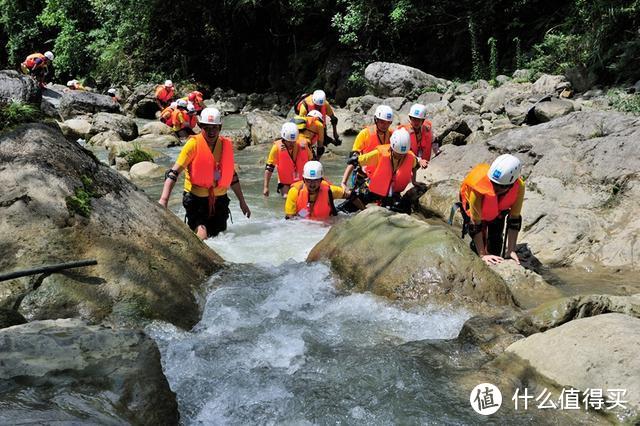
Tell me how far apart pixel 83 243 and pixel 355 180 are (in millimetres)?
4727

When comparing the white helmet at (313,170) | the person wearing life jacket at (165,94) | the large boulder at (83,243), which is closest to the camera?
the large boulder at (83,243)

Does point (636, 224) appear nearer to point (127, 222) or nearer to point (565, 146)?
point (565, 146)

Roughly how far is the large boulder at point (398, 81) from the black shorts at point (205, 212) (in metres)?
12.1

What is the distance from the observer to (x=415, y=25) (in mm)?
21328

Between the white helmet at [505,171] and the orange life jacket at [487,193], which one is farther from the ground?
the white helmet at [505,171]

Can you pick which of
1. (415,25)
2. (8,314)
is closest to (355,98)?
(415,25)

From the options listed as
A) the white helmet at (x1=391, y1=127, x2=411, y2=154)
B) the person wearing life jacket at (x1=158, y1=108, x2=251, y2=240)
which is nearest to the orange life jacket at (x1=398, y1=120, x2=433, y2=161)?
the white helmet at (x1=391, y1=127, x2=411, y2=154)

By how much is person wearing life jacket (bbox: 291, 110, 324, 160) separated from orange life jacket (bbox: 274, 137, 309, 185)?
1.28m

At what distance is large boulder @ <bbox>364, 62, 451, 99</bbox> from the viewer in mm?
18250

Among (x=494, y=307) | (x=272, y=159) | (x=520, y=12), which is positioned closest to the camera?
(x=494, y=307)

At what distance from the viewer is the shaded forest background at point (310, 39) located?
15.4 metres

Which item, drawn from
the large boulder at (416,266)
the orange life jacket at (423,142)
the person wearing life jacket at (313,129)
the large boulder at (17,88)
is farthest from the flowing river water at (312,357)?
the large boulder at (17,88)

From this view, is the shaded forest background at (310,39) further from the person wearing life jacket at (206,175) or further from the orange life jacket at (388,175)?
the person wearing life jacket at (206,175)

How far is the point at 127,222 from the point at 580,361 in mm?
3540
